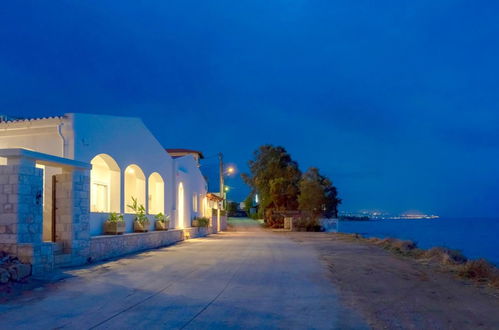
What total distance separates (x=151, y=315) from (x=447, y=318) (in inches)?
177

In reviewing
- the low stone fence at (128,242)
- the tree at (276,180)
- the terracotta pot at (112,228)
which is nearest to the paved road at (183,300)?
the low stone fence at (128,242)

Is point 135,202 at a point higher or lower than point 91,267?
higher

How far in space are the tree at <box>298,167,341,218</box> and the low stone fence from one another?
24.2 m

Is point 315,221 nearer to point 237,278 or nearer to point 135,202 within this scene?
point 135,202

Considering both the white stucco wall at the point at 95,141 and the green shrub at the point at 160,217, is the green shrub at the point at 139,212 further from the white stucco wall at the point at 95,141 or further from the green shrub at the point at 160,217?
the green shrub at the point at 160,217

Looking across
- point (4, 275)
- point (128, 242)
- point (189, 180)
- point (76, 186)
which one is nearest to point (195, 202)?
point (189, 180)

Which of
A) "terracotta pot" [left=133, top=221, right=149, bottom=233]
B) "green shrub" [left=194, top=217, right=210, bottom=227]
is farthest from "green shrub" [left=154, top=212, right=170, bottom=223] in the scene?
"green shrub" [left=194, top=217, right=210, bottom=227]

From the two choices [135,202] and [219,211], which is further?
[219,211]

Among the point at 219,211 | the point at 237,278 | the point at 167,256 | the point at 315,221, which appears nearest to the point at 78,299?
the point at 237,278

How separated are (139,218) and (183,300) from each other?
12.1 meters

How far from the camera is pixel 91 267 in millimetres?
13391

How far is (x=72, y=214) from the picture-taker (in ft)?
43.9

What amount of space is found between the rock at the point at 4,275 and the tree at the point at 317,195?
3972 cm

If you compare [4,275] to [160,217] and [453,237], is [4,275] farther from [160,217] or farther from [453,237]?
[453,237]
